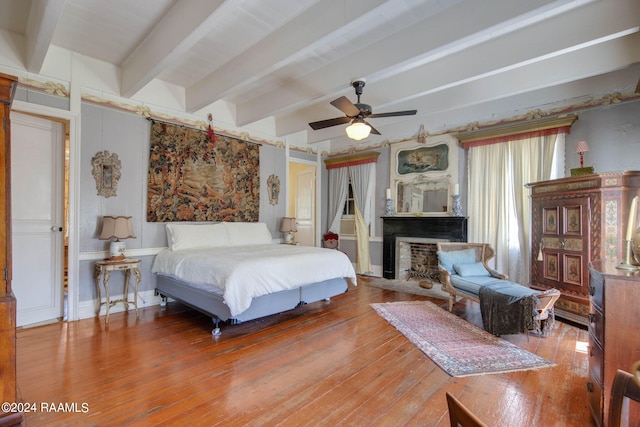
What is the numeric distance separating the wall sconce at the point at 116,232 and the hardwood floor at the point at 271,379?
32.9 inches

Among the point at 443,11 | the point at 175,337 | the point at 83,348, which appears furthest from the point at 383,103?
the point at 83,348

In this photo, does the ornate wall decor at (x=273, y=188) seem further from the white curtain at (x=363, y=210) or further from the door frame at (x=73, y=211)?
the door frame at (x=73, y=211)

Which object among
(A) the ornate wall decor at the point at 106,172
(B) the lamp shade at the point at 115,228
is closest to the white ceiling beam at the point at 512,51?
(A) the ornate wall decor at the point at 106,172

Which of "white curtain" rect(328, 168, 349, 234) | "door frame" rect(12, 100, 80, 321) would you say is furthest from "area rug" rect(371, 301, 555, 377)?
"door frame" rect(12, 100, 80, 321)

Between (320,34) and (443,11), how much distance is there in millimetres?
1132

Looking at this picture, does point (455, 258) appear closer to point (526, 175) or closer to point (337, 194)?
point (526, 175)

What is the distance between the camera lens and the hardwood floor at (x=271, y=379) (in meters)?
1.86

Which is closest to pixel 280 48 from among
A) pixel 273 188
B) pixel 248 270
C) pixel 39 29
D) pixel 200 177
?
pixel 39 29

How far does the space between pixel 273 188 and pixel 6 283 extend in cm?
431

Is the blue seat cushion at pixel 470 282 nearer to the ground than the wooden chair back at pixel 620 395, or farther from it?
nearer to the ground

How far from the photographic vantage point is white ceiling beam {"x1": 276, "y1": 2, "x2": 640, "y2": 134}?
104 inches

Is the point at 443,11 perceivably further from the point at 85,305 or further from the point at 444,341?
the point at 85,305

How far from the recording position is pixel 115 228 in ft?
12.0

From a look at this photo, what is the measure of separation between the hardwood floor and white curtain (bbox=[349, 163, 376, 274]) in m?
2.90
